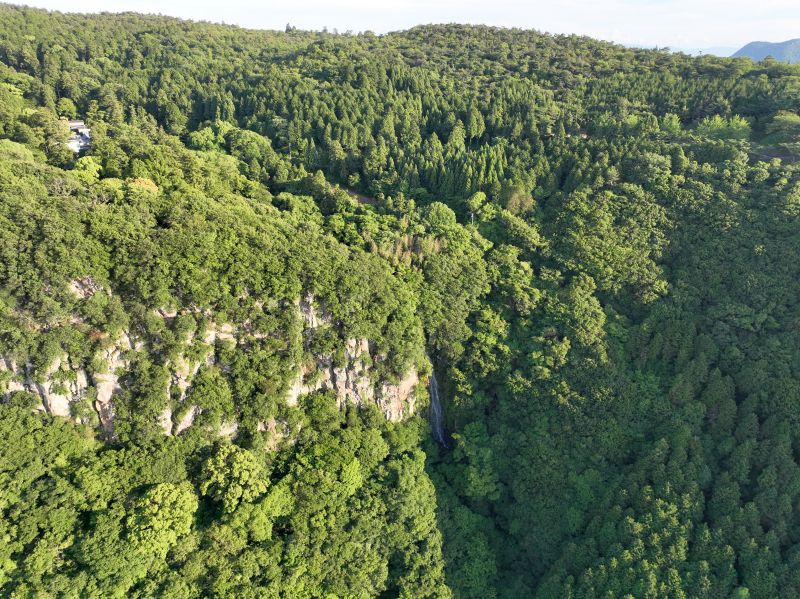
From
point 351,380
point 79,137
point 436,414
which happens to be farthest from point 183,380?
point 79,137

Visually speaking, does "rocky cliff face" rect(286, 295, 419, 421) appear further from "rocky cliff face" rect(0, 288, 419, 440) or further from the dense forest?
the dense forest

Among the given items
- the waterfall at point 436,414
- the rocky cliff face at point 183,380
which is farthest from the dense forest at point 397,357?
the waterfall at point 436,414

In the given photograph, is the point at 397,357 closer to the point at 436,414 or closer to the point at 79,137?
the point at 436,414

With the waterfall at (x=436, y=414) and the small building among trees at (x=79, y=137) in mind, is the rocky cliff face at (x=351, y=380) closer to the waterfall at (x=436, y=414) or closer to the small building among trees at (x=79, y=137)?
the waterfall at (x=436, y=414)

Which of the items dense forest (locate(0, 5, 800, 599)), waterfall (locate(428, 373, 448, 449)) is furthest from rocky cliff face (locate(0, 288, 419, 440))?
waterfall (locate(428, 373, 448, 449))

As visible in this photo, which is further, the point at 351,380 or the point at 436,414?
the point at 436,414

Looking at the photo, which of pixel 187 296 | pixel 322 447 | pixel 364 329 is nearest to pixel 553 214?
pixel 364 329
